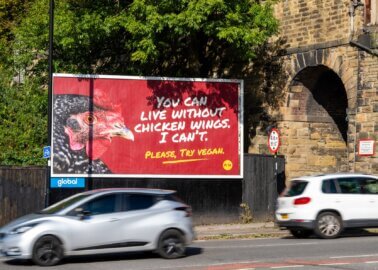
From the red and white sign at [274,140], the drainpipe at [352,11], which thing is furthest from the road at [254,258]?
the drainpipe at [352,11]

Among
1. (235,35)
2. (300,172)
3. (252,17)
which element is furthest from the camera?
(300,172)

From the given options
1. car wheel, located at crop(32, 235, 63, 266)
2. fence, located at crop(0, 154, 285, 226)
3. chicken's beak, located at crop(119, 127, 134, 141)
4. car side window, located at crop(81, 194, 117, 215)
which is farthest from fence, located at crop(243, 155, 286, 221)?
car wheel, located at crop(32, 235, 63, 266)

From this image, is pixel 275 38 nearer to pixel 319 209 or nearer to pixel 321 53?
pixel 321 53

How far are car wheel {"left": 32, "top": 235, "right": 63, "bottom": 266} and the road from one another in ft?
0.55

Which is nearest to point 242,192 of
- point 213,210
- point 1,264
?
point 213,210

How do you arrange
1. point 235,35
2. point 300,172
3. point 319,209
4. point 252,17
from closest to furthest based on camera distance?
point 319,209 < point 235,35 < point 252,17 < point 300,172

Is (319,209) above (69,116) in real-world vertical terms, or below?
below

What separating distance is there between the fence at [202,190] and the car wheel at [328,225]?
630 centimetres

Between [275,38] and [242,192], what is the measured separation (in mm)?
6358

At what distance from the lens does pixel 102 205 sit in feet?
46.2

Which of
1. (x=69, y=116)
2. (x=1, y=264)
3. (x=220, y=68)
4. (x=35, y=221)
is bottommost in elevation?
(x=1, y=264)

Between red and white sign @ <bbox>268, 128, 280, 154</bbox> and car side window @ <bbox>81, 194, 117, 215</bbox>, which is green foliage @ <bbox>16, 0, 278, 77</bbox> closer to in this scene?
red and white sign @ <bbox>268, 128, 280, 154</bbox>

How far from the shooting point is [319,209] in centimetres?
1795

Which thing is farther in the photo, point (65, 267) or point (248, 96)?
point (248, 96)
